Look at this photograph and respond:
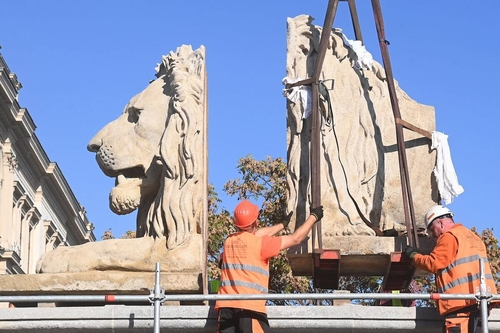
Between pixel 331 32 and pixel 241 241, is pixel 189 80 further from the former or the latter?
pixel 241 241

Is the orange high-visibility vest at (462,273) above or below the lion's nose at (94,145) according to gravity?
below

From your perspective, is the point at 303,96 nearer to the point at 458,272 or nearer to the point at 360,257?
the point at 360,257

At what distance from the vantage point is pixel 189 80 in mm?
13094

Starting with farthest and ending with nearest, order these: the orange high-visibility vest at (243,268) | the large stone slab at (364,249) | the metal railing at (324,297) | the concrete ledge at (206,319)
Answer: the large stone slab at (364,249) < the concrete ledge at (206,319) < the orange high-visibility vest at (243,268) < the metal railing at (324,297)

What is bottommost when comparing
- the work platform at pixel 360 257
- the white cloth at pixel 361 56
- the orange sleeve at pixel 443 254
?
the orange sleeve at pixel 443 254

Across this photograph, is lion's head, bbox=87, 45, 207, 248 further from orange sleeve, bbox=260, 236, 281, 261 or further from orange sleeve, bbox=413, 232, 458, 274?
orange sleeve, bbox=413, 232, 458, 274

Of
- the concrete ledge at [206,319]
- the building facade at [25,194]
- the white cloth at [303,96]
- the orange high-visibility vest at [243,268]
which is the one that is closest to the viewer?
the orange high-visibility vest at [243,268]

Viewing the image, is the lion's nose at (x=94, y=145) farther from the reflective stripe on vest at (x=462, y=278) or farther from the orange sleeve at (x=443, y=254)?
the reflective stripe on vest at (x=462, y=278)

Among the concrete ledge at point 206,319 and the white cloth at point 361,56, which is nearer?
the concrete ledge at point 206,319

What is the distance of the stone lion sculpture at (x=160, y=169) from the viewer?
1238cm

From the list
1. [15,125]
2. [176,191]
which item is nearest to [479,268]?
[176,191]

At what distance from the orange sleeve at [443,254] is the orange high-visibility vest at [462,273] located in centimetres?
3

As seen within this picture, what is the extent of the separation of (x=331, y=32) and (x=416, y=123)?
1367mm

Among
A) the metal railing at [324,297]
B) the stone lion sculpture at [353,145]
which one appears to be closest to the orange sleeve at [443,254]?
the metal railing at [324,297]
